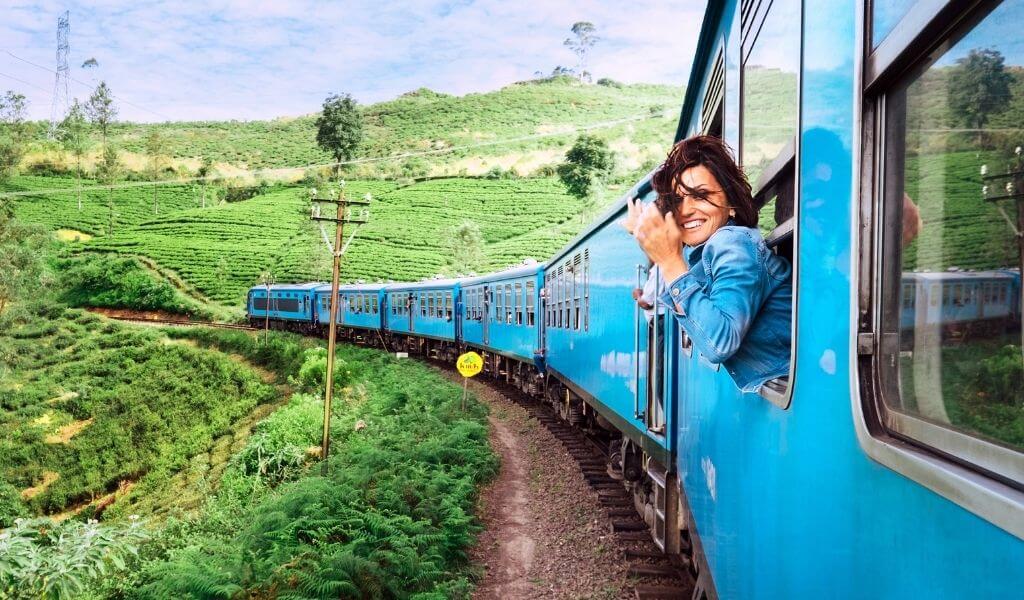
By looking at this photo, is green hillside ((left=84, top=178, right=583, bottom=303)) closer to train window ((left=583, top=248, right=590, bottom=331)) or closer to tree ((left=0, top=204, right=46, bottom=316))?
tree ((left=0, top=204, right=46, bottom=316))

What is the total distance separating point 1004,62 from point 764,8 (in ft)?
5.40

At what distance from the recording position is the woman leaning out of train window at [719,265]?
1.98 m

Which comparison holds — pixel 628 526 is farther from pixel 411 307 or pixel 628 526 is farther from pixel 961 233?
pixel 411 307

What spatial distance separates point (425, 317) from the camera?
26594 mm

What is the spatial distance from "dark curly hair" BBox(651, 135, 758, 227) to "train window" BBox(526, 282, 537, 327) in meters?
12.2

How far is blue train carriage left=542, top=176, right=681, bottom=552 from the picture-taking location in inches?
217

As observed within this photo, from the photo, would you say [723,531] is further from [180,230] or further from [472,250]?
[180,230]

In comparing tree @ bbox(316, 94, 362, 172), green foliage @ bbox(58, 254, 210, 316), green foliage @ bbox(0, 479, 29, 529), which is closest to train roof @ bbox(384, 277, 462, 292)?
green foliage @ bbox(0, 479, 29, 529)

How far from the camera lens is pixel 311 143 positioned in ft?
389

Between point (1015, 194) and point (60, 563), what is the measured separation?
1062 centimetres

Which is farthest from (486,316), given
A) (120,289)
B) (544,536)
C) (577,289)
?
(120,289)

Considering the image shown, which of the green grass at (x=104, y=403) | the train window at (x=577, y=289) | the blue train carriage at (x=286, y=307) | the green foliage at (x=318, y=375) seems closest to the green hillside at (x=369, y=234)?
the blue train carriage at (x=286, y=307)

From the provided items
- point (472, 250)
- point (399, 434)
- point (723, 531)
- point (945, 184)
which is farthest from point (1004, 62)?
point (472, 250)

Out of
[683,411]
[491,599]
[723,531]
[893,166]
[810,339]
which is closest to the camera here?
[893,166]
